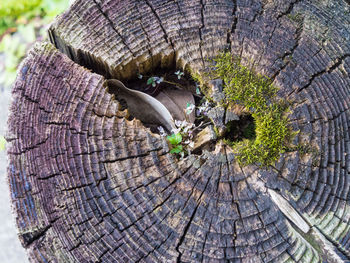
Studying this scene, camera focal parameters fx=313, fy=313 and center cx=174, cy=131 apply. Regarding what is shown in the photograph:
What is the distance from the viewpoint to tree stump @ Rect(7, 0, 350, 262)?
1.68 meters

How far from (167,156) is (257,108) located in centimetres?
63

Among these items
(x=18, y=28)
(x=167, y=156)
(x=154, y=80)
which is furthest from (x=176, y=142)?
(x=18, y=28)

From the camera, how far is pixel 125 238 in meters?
1.67

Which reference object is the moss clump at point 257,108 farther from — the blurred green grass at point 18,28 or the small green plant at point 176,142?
the blurred green grass at point 18,28

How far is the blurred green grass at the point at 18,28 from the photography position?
147 inches

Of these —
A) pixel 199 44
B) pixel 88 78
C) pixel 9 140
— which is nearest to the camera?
pixel 9 140

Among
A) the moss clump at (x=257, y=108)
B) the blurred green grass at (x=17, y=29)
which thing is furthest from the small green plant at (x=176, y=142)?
the blurred green grass at (x=17, y=29)

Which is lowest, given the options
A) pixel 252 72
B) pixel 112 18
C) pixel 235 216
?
pixel 235 216

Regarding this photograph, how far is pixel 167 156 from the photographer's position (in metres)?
1.83

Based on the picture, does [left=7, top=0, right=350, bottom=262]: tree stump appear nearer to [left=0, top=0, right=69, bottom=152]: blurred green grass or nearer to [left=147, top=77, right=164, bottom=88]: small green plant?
[left=147, top=77, right=164, bottom=88]: small green plant

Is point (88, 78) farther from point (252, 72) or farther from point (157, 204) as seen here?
point (252, 72)

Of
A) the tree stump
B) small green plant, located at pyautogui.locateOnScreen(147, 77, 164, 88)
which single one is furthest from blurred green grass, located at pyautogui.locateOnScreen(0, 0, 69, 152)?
small green plant, located at pyautogui.locateOnScreen(147, 77, 164, 88)

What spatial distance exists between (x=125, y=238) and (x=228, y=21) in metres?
1.51

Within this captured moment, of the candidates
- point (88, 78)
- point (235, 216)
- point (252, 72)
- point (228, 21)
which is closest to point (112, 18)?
point (88, 78)
